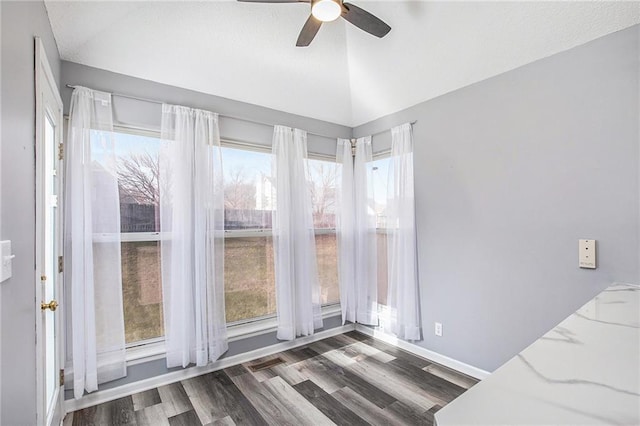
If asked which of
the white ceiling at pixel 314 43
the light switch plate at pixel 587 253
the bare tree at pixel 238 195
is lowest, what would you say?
the light switch plate at pixel 587 253

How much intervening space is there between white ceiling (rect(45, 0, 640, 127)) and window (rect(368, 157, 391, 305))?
679mm

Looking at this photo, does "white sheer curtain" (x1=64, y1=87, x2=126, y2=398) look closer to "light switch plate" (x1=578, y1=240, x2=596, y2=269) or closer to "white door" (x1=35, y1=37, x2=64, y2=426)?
"white door" (x1=35, y1=37, x2=64, y2=426)

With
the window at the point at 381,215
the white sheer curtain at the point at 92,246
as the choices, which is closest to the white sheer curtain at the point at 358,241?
the window at the point at 381,215

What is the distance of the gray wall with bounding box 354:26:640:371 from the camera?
1908 mm

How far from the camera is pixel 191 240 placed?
2621 mm

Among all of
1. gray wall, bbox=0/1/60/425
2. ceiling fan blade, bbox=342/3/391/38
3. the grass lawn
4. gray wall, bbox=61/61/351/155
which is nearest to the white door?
gray wall, bbox=0/1/60/425

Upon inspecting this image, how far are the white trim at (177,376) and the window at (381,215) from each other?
0.81m

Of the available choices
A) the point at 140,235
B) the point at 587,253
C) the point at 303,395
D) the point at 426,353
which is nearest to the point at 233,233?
the point at 140,235

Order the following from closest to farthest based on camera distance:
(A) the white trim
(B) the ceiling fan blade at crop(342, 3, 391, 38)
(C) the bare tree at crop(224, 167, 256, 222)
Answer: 1. (B) the ceiling fan blade at crop(342, 3, 391, 38)
2. (A) the white trim
3. (C) the bare tree at crop(224, 167, 256, 222)

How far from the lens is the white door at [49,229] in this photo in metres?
1.40

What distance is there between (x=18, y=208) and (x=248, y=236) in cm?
203

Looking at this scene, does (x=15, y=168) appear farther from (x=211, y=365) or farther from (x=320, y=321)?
(x=320, y=321)

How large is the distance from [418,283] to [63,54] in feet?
11.1

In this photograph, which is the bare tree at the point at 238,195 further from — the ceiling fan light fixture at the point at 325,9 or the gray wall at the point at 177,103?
the ceiling fan light fixture at the point at 325,9
